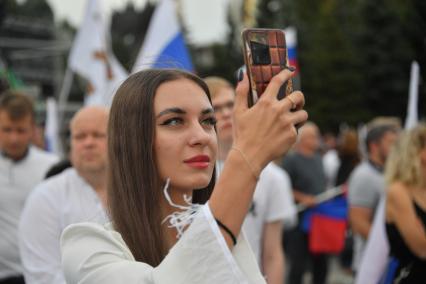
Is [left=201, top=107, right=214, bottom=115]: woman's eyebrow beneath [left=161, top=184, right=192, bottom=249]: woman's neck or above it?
above

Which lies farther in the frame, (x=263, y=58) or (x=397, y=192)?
(x=397, y=192)

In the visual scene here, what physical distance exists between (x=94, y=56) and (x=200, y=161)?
5.93 m

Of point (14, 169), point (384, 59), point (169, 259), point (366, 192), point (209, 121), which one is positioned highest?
point (209, 121)

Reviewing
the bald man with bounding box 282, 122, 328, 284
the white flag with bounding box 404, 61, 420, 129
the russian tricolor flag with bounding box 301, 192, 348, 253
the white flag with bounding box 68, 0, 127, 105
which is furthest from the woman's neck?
the bald man with bounding box 282, 122, 328, 284

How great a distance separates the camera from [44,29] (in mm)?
35688

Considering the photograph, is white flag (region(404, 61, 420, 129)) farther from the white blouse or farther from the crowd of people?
the white blouse

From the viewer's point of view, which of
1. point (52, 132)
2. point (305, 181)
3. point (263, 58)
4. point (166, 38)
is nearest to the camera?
point (263, 58)

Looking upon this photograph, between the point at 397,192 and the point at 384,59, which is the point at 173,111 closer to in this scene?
the point at 397,192

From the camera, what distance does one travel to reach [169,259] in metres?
1.65

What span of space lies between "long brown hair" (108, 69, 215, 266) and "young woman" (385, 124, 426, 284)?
100 inches

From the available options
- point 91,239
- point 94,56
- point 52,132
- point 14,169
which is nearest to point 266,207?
point 14,169

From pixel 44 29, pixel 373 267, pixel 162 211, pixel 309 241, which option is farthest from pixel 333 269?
pixel 44 29

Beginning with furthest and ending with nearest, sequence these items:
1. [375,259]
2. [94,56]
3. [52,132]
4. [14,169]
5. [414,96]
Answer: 1. [52,132]
2. [94,56]
3. [414,96]
4. [14,169]
5. [375,259]

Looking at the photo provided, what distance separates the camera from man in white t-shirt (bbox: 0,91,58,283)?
4.84m
